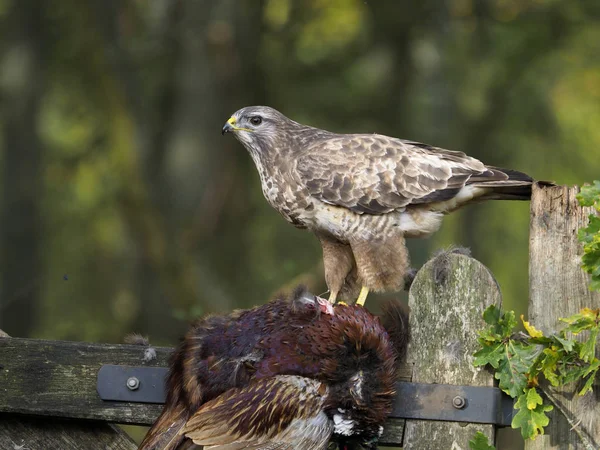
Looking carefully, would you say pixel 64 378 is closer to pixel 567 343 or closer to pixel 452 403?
pixel 452 403

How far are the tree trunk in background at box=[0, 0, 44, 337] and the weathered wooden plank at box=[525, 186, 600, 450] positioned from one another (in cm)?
→ 879

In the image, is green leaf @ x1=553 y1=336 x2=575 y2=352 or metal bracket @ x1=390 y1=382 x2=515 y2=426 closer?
green leaf @ x1=553 y1=336 x2=575 y2=352

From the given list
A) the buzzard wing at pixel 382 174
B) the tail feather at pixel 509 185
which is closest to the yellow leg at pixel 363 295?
the buzzard wing at pixel 382 174

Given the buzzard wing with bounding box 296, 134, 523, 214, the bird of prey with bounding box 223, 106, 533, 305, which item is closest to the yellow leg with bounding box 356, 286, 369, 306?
the bird of prey with bounding box 223, 106, 533, 305

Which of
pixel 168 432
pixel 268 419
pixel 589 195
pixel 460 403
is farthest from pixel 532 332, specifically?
pixel 168 432

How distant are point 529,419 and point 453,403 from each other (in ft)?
0.77

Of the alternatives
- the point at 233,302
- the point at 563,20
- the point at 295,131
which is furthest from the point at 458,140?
the point at 295,131

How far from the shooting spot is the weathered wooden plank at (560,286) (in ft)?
9.68

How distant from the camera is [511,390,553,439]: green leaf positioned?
288cm

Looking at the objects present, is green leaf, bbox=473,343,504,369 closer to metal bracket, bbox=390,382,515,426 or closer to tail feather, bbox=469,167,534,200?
metal bracket, bbox=390,382,515,426

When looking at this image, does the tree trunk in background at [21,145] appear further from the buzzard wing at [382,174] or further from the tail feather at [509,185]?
the tail feather at [509,185]

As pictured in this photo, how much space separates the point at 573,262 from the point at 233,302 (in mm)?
5884

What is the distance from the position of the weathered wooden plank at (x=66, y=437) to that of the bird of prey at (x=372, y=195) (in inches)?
58.5

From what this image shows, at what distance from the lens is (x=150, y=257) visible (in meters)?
8.34
